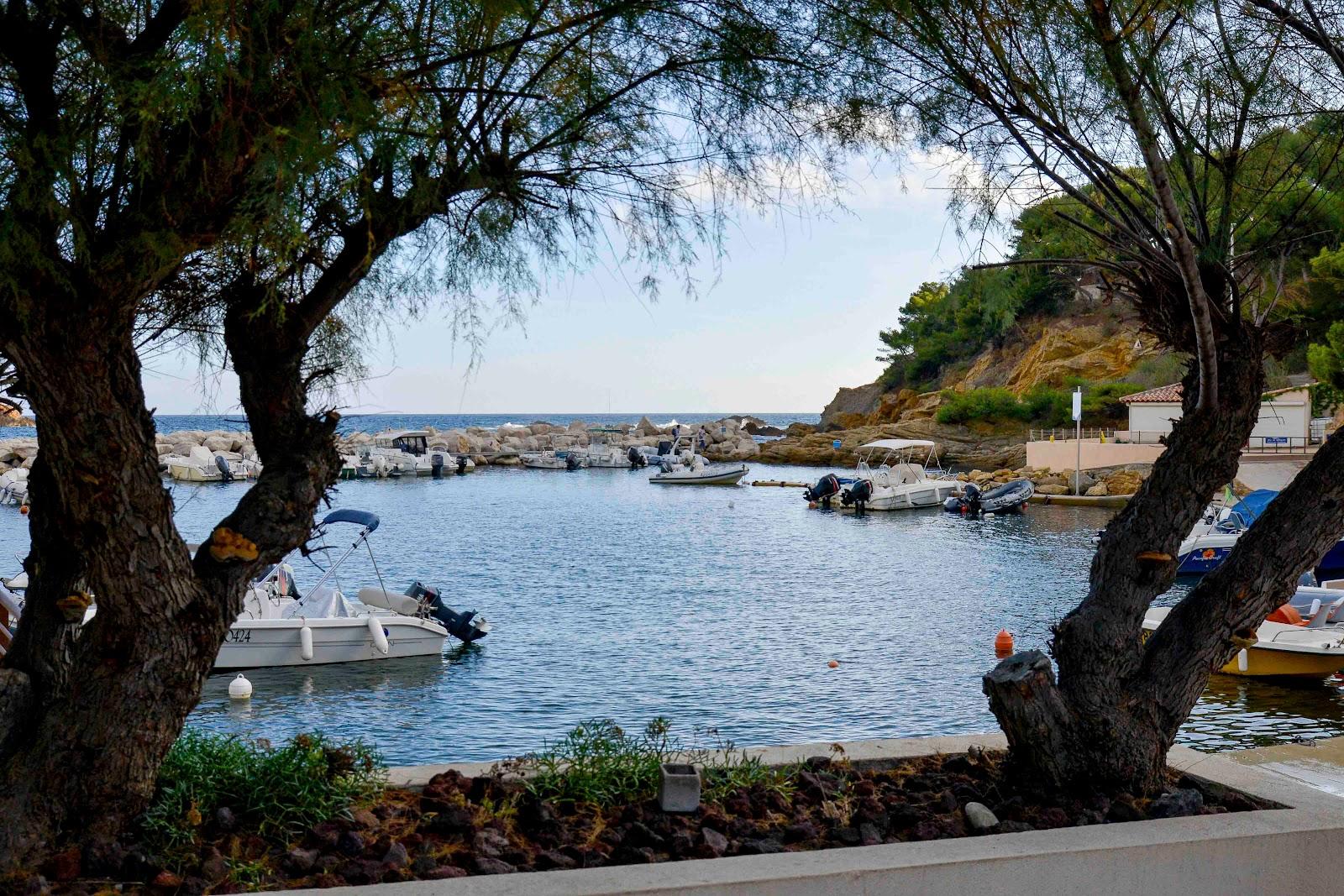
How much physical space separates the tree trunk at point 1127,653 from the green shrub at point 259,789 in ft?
8.67

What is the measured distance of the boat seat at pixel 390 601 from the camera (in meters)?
15.7

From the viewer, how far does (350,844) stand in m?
3.95

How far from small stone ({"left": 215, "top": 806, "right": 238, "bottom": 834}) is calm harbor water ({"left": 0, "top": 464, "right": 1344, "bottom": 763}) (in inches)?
100

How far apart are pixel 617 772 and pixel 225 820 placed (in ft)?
4.95

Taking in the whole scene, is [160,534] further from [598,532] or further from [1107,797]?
[598,532]

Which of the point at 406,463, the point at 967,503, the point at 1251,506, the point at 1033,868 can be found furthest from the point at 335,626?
the point at 406,463

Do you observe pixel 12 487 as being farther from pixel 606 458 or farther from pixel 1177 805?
pixel 1177 805

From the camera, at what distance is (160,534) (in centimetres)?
402

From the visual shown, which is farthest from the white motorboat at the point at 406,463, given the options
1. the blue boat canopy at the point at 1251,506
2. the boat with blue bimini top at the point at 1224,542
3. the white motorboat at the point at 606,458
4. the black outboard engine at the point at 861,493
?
the blue boat canopy at the point at 1251,506

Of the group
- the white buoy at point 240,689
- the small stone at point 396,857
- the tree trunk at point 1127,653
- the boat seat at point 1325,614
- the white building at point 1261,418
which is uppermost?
the white building at point 1261,418

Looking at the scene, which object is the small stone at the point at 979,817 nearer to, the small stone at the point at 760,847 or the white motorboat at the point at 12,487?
the small stone at the point at 760,847

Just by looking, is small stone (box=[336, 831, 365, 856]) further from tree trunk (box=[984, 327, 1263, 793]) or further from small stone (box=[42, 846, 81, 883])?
tree trunk (box=[984, 327, 1263, 793])

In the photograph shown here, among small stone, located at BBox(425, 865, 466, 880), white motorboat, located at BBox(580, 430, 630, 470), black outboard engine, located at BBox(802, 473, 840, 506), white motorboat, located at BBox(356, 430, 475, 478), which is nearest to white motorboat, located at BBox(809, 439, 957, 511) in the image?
black outboard engine, located at BBox(802, 473, 840, 506)

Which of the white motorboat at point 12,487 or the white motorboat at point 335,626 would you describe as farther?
the white motorboat at point 12,487
